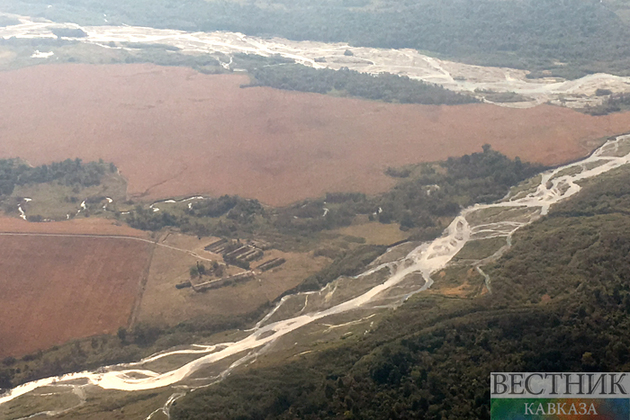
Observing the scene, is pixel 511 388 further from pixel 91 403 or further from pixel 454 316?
pixel 91 403

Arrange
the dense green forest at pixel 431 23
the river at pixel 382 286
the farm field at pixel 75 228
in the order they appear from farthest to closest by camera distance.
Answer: the dense green forest at pixel 431 23
the farm field at pixel 75 228
the river at pixel 382 286

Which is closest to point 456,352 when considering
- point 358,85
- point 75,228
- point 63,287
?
point 63,287

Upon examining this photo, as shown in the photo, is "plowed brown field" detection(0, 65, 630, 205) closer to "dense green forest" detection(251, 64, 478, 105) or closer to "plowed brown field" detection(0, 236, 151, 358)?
"dense green forest" detection(251, 64, 478, 105)

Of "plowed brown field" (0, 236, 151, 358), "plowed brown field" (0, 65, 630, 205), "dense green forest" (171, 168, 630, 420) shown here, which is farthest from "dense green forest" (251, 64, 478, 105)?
"dense green forest" (171, 168, 630, 420)

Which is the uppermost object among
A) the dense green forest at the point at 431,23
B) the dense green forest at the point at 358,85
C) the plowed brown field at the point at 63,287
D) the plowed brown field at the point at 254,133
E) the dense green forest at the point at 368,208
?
the dense green forest at the point at 431,23

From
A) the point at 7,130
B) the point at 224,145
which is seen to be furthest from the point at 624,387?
the point at 7,130
